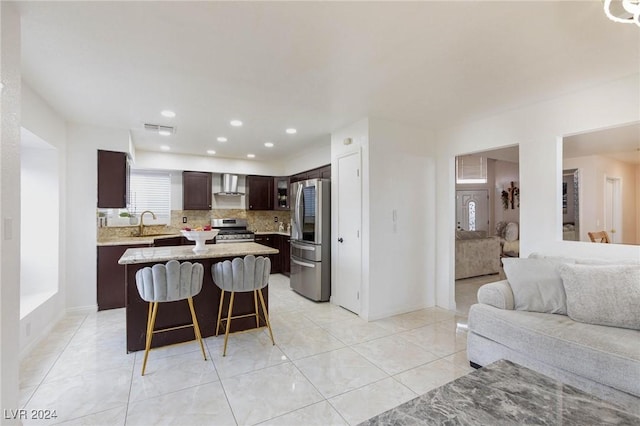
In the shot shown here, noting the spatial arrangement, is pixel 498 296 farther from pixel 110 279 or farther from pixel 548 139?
pixel 110 279

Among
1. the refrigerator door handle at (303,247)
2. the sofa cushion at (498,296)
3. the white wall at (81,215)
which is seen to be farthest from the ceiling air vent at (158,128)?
the sofa cushion at (498,296)

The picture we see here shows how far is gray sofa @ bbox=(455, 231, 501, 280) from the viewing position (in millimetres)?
5508

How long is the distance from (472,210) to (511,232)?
115 centimetres

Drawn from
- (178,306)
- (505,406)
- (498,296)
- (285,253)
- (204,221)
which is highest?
(204,221)

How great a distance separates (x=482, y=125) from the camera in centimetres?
363

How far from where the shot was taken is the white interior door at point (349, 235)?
3.78 metres

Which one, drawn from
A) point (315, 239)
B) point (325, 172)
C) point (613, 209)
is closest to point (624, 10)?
point (315, 239)

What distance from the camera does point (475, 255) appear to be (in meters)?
5.66

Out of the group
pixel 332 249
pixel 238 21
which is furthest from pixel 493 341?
pixel 238 21

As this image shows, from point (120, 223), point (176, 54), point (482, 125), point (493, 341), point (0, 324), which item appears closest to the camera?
point (0, 324)

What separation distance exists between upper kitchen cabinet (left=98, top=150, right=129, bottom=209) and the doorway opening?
5.62 meters

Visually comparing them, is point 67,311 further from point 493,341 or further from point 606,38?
point 606,38

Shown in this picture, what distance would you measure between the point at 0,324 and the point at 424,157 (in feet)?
14.2

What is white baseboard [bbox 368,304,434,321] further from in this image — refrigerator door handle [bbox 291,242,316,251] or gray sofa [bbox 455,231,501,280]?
gray sofa [bbox 455,231,501,280]
